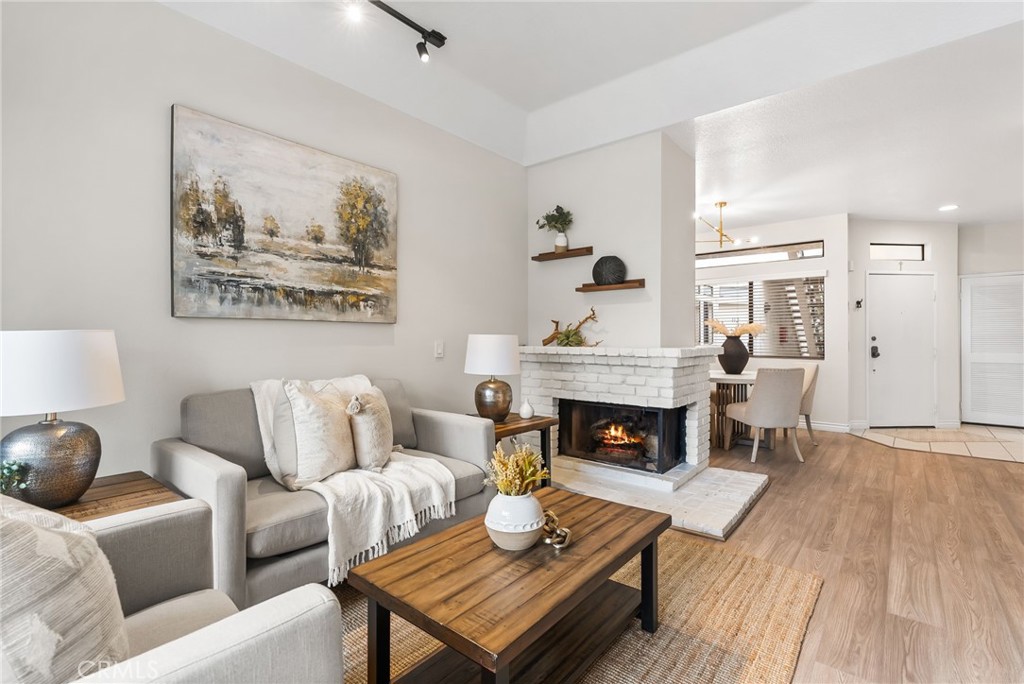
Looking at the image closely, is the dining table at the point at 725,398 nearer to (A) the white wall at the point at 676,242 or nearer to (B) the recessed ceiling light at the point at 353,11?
(A) the white wall at the point at 676,242

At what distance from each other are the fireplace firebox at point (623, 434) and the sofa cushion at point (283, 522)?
94.6 inches

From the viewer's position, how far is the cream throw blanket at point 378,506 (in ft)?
6.15

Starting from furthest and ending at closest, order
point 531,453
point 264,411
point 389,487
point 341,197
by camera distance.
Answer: point 341,197 < point 264,411 < point 389,487 < point 531,453

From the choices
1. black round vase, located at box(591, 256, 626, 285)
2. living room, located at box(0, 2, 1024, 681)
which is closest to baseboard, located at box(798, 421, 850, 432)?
living room, located at box(0, 2, 1024, 681)

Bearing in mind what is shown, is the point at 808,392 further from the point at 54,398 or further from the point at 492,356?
the point at 54,398

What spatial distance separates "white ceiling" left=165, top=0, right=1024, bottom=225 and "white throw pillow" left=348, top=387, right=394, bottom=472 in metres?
1.94

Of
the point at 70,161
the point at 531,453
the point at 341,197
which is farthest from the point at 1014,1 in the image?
the point at 70,161

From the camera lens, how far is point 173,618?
3.75 feet

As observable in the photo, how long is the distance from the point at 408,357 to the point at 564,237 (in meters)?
1.65

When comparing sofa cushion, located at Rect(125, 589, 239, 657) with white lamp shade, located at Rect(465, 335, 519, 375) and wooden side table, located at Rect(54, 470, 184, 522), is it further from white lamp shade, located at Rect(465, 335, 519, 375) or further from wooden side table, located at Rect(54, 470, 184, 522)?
white lamp shade, located at Rect(465, 335, 519, 375)

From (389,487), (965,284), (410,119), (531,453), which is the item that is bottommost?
(389,487)

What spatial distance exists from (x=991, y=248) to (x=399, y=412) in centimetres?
743

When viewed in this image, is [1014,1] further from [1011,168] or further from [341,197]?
[341,197]

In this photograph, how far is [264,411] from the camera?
7.26ft
